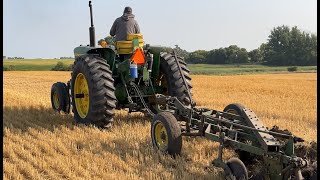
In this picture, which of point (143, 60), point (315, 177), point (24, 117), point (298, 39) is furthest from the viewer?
point (298, 39)

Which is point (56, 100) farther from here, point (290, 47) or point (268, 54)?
point (290, 47)

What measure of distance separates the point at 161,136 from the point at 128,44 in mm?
2640

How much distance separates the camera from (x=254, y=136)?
464 centimetres

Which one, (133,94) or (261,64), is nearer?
(133,94)

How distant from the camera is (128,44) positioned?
770 cm

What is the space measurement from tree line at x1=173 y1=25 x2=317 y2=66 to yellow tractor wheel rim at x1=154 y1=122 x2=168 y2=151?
47.7m

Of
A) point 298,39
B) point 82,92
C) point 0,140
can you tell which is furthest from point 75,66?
point 298,39

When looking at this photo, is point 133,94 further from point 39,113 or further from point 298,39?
point 298,39

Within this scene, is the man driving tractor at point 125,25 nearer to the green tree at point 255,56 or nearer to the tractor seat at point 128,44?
the tractor seat at point 128,44

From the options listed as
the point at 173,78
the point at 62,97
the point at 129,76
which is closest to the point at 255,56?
the point at 62,97

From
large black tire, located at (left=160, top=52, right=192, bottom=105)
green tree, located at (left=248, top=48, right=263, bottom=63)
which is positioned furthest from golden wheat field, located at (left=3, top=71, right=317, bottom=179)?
green tree, located at (left=248, top=48, right=263, bottom=63)

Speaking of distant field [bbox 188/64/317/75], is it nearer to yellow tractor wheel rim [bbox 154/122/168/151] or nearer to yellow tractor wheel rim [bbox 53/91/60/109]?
yellow tractor wheel rim [bbox 53/91/60/109]

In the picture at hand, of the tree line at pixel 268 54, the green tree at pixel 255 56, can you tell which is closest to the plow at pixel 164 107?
the tree line at pixel 268 54

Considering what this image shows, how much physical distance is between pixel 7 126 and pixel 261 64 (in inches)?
1937
